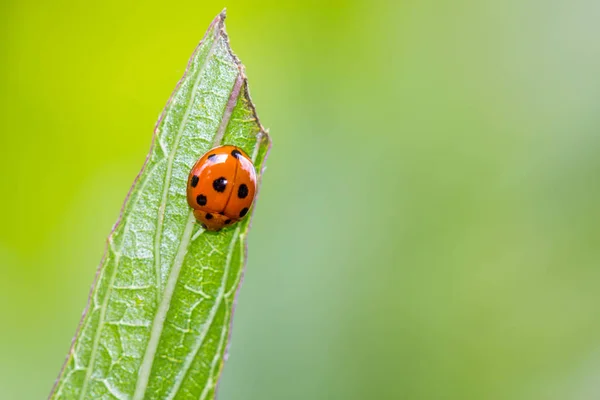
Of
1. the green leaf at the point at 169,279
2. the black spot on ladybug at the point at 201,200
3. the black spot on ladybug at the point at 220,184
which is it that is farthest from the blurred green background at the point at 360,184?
the green leaf at the point at 169,279

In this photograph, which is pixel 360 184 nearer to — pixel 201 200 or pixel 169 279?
pixel 201 200

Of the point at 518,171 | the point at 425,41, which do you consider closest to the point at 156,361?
the point at 518,171

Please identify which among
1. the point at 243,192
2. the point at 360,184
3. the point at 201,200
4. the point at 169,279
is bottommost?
the point at 169,279

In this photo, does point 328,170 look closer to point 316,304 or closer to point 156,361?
point 316,304

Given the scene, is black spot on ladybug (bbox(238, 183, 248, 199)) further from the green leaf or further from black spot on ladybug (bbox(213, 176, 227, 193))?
the green leaf

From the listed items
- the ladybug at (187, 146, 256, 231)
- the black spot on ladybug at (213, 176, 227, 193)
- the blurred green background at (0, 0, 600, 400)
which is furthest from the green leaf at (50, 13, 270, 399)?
the blurred green background at (0, 0, 600, 400)

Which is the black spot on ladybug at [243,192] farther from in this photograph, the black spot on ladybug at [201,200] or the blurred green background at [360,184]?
the blurred green background at [360,184]

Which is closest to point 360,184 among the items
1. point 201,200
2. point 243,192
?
point 243,192
